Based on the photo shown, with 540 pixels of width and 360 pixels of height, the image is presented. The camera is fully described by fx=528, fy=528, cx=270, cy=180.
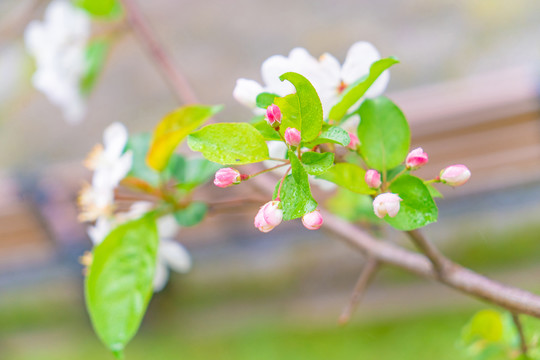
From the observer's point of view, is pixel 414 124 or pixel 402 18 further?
pixel 402 18

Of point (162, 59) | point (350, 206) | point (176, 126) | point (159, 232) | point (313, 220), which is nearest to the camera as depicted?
point (313, 220)

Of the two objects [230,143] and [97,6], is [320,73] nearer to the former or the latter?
[230,143]

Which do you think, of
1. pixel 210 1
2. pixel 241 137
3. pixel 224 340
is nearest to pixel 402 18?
pixel 210 1

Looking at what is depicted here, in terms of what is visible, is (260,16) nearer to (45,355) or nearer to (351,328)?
(351,328)

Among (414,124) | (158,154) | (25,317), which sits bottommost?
(25,317)

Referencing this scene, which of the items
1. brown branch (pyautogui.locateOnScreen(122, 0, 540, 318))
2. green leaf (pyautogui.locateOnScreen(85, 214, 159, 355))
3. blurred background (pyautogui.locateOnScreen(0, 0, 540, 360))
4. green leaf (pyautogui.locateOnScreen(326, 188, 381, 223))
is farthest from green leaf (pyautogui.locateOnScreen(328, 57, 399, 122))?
blurred background (pyautogui.locateOnScreen(0, 0, 540, 360))

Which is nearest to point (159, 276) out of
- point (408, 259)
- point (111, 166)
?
point (111, 166)

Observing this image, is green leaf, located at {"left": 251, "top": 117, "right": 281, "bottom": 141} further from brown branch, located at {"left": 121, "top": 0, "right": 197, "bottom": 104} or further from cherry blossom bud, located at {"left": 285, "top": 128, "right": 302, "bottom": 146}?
brown branch, located at {"left": 121, "top": 0, "right": 197, "bottom": 104}
